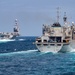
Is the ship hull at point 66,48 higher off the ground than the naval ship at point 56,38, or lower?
lower

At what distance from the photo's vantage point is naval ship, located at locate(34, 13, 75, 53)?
449 ft

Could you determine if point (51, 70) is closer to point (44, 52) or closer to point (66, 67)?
point (66, 67)

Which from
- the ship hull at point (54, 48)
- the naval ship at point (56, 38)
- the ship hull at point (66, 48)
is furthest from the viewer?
the ship hull at point (66, 48)

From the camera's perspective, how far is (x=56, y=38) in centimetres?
14512

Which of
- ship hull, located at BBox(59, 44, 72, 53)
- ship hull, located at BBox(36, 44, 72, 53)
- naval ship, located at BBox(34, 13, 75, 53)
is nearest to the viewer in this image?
ship hull, located at BBox(36, 44, 72, 53)

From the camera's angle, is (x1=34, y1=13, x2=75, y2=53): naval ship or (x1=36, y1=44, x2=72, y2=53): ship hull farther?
(x1=34, y1=13, x2=75, y2=53): naval ship

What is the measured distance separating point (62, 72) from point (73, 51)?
212 ft

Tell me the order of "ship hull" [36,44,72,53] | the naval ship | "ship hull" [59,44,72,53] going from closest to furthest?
"ship hull" [36,44,72,53]
the naval ship
"ship hull" [59,44,72,53]

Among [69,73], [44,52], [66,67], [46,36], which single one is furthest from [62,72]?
[46,36]

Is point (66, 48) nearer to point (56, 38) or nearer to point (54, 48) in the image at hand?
point (54, 48)

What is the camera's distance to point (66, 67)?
88000 millimetres

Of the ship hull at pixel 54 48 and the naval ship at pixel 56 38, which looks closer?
the ship hull at pixel 54 48

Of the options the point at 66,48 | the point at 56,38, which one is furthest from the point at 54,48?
the point at 56,38

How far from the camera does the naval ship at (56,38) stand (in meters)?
137
